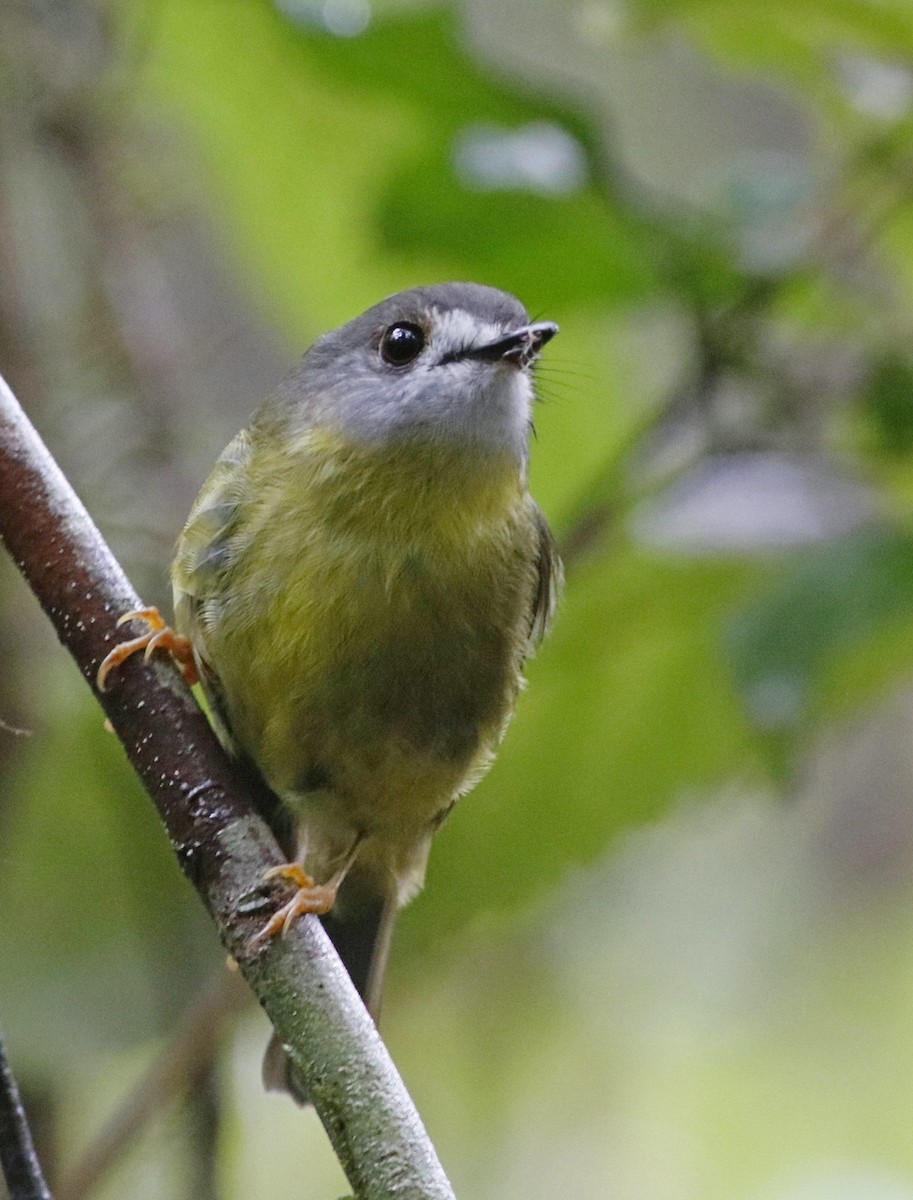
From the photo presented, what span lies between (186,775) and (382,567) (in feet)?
2.67

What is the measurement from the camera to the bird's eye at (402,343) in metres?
2.80

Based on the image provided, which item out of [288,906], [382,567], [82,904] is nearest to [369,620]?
[382,567]

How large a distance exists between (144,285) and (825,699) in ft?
7.37

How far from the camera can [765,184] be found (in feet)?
9.83

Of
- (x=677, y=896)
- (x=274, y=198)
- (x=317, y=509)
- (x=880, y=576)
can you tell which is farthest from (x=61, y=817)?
(x=677, y=896)

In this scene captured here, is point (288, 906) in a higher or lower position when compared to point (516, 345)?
lower

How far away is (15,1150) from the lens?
5.08 feet

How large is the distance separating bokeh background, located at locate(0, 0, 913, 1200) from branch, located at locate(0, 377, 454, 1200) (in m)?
1.00

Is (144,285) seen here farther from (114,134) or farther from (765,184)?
(765,184)

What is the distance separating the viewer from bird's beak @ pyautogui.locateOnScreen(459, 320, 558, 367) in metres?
2.64

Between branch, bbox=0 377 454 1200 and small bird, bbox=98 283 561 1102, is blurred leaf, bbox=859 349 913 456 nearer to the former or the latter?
small bird, bbox=98 283 561 1102

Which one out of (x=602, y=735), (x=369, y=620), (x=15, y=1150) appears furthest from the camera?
(x=602, y=735)

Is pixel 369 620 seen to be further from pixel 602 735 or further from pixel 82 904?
pixel 82 904

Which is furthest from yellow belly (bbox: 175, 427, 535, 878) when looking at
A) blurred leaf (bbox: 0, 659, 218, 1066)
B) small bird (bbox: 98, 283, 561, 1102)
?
blurred leaf (bbox: 0, 659, 218, 1066)
